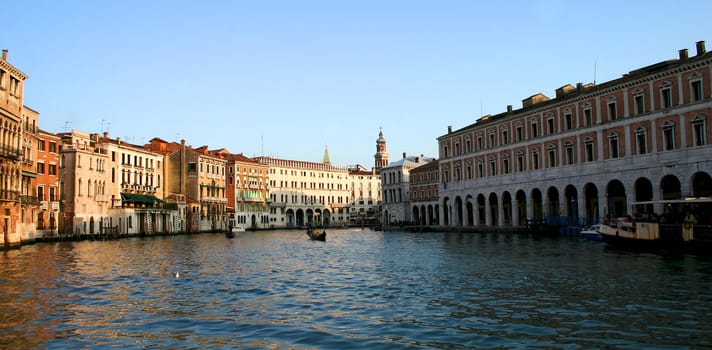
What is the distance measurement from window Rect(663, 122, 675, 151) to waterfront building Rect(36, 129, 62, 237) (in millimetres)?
45715

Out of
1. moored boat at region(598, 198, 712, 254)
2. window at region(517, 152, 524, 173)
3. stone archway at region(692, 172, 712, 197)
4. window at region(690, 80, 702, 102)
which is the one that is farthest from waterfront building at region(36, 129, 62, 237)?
stone archway at region(692, 172, 712, 197)

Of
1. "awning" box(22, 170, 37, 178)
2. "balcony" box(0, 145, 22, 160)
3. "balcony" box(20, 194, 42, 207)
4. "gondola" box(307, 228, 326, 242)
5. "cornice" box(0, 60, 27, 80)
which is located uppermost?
"cornice" box(0, 60, 27, 80)

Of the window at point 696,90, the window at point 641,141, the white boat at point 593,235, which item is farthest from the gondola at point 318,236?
the window at point 696,90

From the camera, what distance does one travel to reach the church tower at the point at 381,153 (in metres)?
113

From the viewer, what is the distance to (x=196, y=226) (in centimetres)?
7375

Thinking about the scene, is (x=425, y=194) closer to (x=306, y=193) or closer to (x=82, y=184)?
(x=306, y=193)

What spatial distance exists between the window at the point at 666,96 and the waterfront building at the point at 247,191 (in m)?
60.8

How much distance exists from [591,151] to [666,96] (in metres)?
7.54

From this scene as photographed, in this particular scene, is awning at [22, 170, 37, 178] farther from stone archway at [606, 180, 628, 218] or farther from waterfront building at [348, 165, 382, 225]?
waterfront building at [348, 165, 382, 225]

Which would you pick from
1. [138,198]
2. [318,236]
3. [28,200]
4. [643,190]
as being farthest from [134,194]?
[643,190]

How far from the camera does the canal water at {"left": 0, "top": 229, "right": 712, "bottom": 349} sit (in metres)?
10.2

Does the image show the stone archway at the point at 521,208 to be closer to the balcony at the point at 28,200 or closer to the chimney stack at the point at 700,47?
the chimney stack at the point at 700,47

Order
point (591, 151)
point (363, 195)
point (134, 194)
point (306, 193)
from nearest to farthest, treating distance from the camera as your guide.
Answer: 1. point (591, 151)
2. point (134, 194)
3. point (306, 193)
4. point (363, 195)

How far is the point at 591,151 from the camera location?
4381cm
